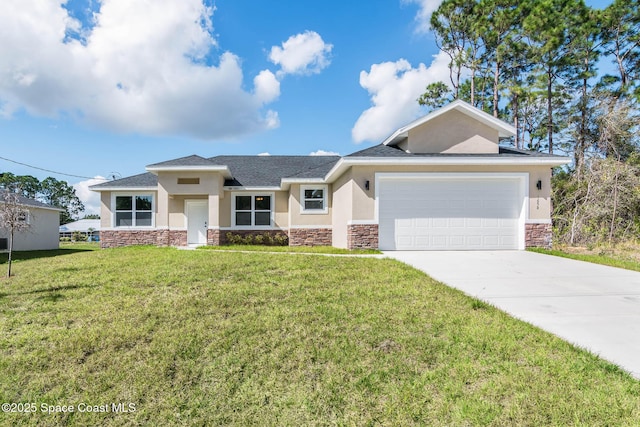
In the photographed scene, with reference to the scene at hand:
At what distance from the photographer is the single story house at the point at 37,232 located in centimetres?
1683

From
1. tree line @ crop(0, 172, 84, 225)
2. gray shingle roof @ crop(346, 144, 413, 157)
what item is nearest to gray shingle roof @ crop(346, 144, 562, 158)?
gray shingle roof @ crop(346, 144, 413, 157)

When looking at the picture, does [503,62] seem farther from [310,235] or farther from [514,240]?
[310,235]

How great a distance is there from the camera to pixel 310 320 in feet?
13.4

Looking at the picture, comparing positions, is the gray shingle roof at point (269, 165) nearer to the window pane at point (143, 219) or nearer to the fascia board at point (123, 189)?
the fascia board at point (123, 189)

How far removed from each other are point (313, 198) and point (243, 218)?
3.72 m

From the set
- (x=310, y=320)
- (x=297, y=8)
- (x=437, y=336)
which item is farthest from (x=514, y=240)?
(x=297, y=8)

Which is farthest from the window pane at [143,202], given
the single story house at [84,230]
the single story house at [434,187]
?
the single story house at [84,230]

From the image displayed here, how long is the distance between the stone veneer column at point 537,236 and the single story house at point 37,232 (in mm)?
23383

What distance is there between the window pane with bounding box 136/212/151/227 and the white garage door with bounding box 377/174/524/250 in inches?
456

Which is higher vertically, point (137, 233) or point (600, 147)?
point (600, 147)

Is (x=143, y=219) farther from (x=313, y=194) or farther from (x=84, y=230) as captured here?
(x=84, y=230)

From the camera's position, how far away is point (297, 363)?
3.15 m

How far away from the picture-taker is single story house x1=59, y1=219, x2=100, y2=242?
37.2 metres

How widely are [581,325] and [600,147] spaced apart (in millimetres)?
16107
